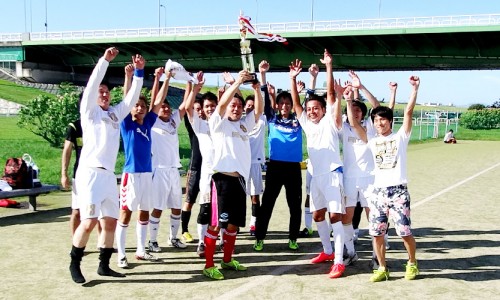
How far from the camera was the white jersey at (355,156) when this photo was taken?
6594mm

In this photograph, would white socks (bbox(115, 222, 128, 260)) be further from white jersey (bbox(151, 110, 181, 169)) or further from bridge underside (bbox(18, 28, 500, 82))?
bridge underside (bbox(18, 28, 500, 82))

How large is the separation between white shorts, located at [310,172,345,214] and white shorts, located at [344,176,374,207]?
0.27m

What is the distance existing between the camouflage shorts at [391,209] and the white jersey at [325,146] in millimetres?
668

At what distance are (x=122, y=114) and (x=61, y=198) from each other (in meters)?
6.24

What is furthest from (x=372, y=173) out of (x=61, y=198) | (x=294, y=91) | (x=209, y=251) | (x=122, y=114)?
(x=61, y=198)

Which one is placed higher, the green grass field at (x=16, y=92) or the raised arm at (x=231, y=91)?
the green grass field at (x=16, y=92)

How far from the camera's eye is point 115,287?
18.1 feet

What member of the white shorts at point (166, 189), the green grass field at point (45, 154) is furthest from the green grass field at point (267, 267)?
the green grass field at point (45, 154)

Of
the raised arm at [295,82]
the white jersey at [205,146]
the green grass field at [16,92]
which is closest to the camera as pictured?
the raised arm at [295,82]

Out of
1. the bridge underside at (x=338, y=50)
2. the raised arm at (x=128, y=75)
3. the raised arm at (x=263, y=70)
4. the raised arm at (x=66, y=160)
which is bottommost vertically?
the raised arm at (x=66, y=160)

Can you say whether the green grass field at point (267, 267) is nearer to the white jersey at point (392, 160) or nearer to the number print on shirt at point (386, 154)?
the white jersey at point (392, 160)

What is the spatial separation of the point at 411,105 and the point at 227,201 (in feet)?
7.50

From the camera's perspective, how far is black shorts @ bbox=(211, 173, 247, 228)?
590 centimetres

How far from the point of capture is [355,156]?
662cm
